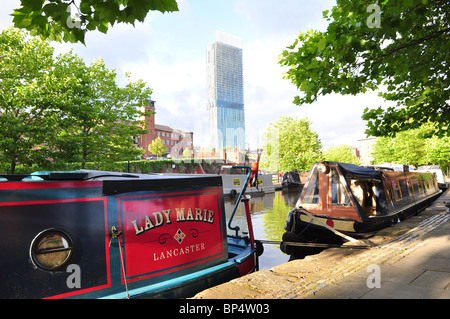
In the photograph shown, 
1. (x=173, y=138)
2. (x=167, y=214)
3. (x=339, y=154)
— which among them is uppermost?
(x=173, y=138)

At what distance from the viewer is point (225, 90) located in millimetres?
150625

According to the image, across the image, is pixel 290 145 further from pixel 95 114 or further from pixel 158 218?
pixel 158 218

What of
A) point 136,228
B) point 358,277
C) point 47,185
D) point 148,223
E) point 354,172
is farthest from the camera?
point 354,172

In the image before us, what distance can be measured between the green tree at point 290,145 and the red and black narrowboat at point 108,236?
46.5 metres

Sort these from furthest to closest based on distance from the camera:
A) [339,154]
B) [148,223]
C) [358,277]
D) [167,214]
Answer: [339,154] → [358,277] → [167,214] → [148,223]

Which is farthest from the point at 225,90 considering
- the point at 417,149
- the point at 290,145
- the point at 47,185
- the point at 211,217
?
the point at 47,185

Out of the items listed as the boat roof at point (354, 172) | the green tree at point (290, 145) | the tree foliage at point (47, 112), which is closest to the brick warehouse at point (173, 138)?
the green tree at point (290, 145)

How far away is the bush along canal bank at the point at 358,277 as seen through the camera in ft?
11.7

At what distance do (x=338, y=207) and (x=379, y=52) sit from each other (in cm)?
434

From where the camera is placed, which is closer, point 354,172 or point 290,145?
point 354,172

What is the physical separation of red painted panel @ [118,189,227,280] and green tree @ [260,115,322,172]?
46.3m

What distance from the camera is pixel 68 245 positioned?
115 inches
